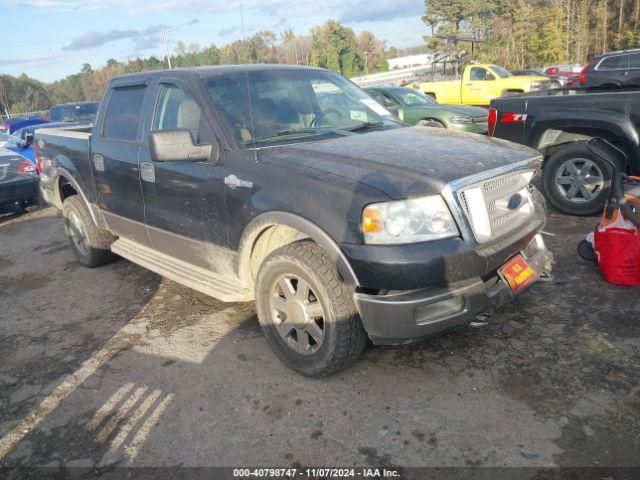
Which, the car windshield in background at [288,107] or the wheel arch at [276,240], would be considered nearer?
the wheel arch at [276,240]

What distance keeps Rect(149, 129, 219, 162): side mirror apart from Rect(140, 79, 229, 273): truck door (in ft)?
0.32

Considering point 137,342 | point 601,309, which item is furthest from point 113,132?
point 601,309

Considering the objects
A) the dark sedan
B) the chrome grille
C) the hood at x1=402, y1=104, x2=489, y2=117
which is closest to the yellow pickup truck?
the hood at x1=402, y1=104, x2=489, y2=117

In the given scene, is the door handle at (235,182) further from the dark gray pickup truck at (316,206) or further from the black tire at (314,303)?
the black tire at (314,303)

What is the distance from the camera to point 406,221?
2.61 metres

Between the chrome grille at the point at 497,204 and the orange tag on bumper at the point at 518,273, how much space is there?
0.66 ft

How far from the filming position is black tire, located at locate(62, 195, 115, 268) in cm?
525

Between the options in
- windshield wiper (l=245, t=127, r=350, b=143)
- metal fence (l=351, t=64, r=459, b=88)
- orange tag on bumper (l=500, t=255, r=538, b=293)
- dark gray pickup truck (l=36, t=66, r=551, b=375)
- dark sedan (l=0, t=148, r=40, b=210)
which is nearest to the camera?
dark gray pickup truck (l=36, t=66, r=551, b=375)

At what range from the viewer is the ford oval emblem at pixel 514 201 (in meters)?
3.03

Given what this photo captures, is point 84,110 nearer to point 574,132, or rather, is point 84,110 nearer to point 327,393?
point 574,132

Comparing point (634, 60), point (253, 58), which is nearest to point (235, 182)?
point (634, 60)

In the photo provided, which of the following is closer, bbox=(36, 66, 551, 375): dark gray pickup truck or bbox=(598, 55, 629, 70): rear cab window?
bbox=(36, 66, 551, 375): dark gray pickup truck

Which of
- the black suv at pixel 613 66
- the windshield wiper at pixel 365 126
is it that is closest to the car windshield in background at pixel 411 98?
the black suv at pixel 613 66

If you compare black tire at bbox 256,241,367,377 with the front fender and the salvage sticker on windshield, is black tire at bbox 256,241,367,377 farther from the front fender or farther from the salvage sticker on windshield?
the front fender
